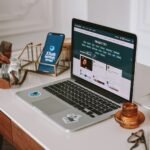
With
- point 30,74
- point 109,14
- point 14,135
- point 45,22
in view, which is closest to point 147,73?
point 30,74

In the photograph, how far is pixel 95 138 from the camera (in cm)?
106

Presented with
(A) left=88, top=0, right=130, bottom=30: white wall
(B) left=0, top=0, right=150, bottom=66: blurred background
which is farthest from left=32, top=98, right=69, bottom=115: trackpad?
(A) left=88, top=0, right=130, bottom=30: white wall

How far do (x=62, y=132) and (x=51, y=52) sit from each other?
2.02ft

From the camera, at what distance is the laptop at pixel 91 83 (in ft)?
3.84

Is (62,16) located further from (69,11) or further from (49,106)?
(49,106)

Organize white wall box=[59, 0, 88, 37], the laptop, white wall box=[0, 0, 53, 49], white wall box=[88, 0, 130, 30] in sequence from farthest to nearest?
1. white wall box=[88, 0, 130, 30]
2. white wall box=[59, 0, 88, 37]
3. white wall box=[0, 0, 53, 49]
4. the laptop

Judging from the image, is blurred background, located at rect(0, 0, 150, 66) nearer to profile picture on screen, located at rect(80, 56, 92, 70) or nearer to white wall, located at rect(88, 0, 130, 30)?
white wall, located at rect(88, 0, 130, 30)

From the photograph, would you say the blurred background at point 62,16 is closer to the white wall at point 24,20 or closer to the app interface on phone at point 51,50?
the white wall at point 24,20

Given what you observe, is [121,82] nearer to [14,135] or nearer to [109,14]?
[14,135]

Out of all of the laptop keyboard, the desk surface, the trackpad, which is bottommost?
the desk surface

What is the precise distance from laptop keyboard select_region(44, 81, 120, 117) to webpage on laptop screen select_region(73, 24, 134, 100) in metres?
0.05

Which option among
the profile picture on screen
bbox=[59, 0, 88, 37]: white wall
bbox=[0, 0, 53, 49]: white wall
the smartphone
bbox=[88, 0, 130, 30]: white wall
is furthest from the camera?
bbox=[88, 0, 130, 30]: white wall

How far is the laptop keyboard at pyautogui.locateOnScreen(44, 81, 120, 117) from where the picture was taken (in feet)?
4.01

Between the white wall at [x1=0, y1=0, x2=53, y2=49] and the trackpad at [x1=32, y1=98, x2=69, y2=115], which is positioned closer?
the trackpad at [x1=32, y1=98, x2=69, y2=115]
